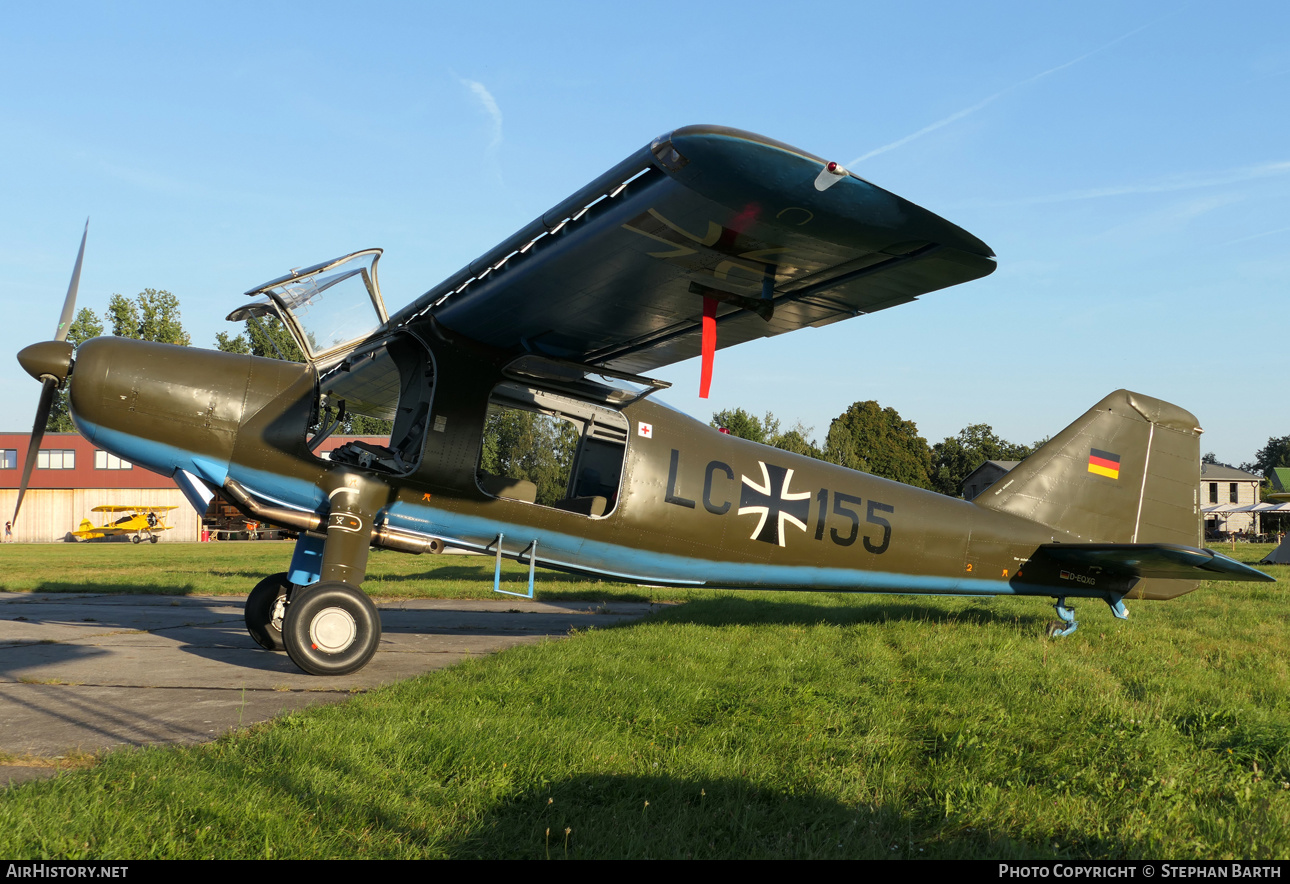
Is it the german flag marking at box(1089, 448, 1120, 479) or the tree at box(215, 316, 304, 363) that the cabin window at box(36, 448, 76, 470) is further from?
the german flag marking at box(1089, 448, 1120, 479)

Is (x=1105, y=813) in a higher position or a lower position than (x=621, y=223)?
lower

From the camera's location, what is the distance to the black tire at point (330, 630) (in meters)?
6.15

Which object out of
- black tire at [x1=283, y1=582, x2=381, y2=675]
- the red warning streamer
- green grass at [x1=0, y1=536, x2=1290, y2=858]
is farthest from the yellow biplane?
green grass at [x1=0, y1=536, x2=1290, y2=858]

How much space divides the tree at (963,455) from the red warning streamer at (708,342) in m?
72.7

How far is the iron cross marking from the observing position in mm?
8234

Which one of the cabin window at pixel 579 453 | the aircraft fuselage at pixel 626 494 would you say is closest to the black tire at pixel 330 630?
the aircraft fuselage at pixel 626 494

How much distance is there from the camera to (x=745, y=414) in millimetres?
61062

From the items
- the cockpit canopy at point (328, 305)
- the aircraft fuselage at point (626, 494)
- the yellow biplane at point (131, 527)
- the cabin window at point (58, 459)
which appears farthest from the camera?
the cabin window at point (58, 459)

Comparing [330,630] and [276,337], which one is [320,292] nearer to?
[276,337]

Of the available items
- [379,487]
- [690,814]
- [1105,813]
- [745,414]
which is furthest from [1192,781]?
[745,414]

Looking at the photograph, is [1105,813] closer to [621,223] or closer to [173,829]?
[173,829]

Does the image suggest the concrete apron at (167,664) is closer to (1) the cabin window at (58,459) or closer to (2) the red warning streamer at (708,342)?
(2) the red warning streamer at (708,342)

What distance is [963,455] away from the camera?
75.8 m

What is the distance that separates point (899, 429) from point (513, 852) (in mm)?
73621
